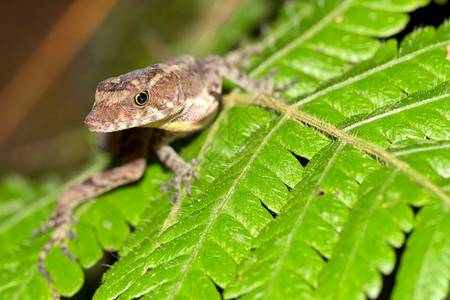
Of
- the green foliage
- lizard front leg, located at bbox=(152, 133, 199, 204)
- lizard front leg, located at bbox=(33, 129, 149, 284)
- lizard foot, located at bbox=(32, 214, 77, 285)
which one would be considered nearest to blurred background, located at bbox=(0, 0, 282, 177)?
lizard front leg, located at bbox=(33, 129, 149, 284)

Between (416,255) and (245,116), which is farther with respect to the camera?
(245,116)

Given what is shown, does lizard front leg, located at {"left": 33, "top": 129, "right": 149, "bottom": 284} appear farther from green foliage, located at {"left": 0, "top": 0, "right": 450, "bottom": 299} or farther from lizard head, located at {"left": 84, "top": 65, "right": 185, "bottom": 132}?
lizard head, located at {"left": 84, "top": 65, "right": 185, "bottom": 132}

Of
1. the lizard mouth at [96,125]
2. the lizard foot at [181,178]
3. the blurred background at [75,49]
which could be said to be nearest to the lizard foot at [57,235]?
the lizard foot at [181,178]

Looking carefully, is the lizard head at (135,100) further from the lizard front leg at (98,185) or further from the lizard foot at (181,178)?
the lizard front leg at (98,185)

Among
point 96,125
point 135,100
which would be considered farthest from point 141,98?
point 96,125

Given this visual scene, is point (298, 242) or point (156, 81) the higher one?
point (156, 81)

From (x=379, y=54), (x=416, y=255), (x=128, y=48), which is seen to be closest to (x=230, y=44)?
(x=128, y=48)

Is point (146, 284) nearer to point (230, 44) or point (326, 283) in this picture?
point (326, 283)
